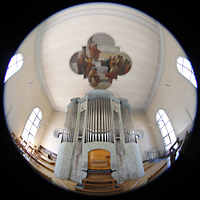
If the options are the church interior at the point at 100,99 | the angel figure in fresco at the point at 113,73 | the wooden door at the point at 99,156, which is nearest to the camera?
the church interior at the point at 100,99

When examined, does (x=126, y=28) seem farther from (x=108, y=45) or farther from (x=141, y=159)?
(x=141, y=159)

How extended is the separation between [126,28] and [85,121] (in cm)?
364

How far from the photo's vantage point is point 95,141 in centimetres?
440

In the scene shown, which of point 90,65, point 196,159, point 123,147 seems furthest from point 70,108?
point 196,159

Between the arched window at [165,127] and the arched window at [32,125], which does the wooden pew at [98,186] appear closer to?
the arched window at [165,127]

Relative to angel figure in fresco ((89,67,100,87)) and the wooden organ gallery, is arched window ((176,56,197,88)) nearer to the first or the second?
the wooden organ gallery

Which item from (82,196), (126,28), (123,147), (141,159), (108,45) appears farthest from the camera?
(108,45)

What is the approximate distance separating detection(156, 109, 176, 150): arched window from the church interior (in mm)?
19

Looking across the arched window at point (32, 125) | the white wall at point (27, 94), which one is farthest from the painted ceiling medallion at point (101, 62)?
the arched window at point (32, 125)

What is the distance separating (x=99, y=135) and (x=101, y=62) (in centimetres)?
300

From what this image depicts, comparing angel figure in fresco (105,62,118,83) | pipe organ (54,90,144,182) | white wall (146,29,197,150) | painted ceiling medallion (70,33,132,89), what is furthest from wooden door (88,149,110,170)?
angel figure in fresco (105,62,118,83)

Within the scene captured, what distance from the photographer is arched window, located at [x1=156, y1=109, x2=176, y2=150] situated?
219 centimetres

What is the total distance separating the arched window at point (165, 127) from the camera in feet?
7.18

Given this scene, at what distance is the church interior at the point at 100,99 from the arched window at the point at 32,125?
0.02m
